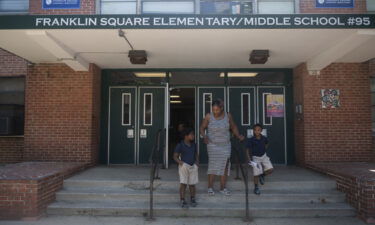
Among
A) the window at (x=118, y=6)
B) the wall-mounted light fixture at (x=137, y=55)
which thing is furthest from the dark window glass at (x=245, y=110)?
the window at (x=118, y=6)

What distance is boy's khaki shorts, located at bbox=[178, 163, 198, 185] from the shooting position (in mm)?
5629

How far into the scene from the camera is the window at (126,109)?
8945mm

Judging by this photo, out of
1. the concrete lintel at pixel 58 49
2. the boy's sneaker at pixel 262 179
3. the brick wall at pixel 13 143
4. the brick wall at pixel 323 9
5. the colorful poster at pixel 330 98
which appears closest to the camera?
the concrete lintel at pixel 58 49

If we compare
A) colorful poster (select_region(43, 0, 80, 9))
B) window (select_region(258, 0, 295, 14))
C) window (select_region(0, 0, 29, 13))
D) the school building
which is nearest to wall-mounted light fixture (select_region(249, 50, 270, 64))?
the school building

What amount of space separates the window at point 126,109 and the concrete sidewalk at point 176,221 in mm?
3721

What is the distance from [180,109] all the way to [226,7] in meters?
2.96

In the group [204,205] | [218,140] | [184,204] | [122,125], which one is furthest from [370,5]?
[122,125]

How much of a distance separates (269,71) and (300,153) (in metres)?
2.37

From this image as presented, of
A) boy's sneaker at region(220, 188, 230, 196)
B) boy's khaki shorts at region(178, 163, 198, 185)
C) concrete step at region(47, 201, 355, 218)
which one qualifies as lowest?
concrete step at region(47, 201, 355, 218)

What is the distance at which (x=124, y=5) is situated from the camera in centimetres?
782

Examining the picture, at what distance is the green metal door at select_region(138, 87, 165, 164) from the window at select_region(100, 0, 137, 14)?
7.09 ft

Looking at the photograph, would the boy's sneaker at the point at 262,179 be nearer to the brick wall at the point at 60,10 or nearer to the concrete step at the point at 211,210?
the concrete step at the point at 211,210

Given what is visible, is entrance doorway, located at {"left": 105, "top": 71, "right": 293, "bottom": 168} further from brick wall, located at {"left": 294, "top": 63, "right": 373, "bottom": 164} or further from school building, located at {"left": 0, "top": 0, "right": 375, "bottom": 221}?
brick wall, located at {"left": 294, "top": 63, "right": 373, "bottom": 164}

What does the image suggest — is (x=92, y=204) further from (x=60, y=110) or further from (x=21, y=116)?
(x=21, y=116)
